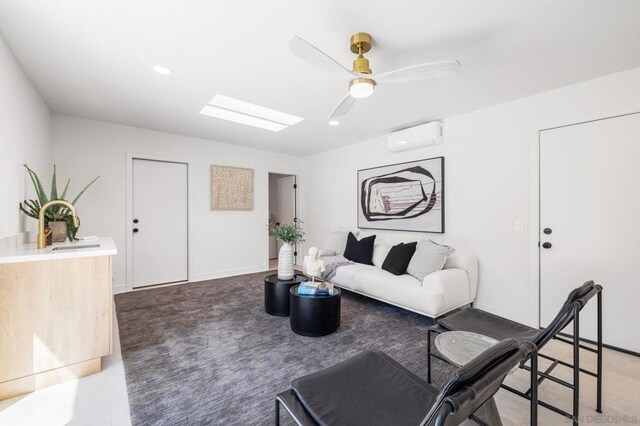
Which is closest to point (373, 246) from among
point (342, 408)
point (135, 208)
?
point (342, 408)

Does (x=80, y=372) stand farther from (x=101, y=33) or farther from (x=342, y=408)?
(x=101, y=33)

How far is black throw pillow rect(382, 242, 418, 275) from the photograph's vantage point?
11.1 ft

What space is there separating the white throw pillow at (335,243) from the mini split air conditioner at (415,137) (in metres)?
1.60

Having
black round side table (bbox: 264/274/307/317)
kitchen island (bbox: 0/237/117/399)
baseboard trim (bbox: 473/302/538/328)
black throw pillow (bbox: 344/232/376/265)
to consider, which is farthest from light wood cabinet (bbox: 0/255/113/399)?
baseboard trim (bbox: 473/302/538/328)

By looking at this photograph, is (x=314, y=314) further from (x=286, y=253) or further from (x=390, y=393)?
(x=390, y=393)

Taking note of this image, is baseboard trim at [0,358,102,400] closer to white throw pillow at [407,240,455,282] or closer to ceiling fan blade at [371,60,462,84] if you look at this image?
ceiling fan blade at [371,60,462,84]

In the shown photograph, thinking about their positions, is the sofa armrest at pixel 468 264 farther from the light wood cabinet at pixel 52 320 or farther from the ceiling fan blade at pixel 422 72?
the light wood cabinet at pixel 52 320

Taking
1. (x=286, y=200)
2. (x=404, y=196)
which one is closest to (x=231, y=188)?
(x=286, y=200)

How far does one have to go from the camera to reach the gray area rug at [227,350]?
169 cm

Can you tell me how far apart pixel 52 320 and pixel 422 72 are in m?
3.01

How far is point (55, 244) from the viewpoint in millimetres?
2361

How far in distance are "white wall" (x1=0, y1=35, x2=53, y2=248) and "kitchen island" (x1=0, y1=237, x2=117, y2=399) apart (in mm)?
450

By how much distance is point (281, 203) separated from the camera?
654cm

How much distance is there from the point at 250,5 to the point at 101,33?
1139 mm
